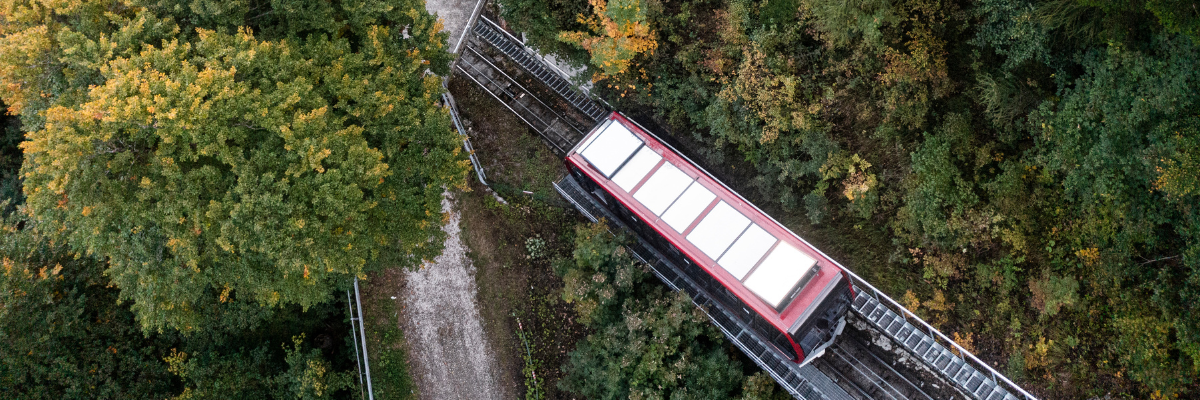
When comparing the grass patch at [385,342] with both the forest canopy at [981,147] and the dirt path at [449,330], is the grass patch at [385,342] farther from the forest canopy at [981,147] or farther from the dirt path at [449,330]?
the forest canopy at [981,147]

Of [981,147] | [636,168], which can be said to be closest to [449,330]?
[636,168]

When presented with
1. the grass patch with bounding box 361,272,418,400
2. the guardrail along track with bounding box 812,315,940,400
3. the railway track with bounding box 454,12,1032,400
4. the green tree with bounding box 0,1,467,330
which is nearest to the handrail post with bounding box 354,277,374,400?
the grass patch with bounding box 361,272,418,400

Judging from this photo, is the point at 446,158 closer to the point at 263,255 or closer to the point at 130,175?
the point at 263,255

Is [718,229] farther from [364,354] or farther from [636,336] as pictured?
[364,354]

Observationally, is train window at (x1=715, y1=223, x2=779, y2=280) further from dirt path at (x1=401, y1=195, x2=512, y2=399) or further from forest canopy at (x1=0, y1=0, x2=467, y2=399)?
dirt path at (x1=401, y1=195, x2=512, y2=399)

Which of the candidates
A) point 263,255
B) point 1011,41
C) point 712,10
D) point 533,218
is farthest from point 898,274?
point 263,255

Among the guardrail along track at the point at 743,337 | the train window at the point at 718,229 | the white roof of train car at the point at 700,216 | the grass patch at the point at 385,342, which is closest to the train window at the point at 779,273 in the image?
the white roof of train car at the point at 700,216
